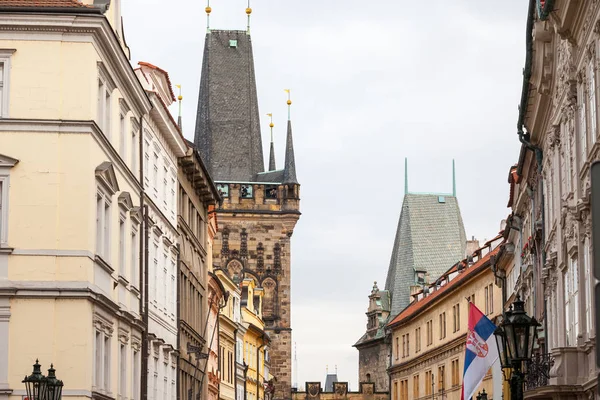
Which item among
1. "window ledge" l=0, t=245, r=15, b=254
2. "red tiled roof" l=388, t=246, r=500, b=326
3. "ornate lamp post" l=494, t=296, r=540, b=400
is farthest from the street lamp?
"red tiled roof" l=388, t=246, r=500, b=326

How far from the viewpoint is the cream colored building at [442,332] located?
7162cm

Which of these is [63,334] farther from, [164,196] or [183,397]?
[183,397]

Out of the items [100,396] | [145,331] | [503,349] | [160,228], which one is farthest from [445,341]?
[503,349]

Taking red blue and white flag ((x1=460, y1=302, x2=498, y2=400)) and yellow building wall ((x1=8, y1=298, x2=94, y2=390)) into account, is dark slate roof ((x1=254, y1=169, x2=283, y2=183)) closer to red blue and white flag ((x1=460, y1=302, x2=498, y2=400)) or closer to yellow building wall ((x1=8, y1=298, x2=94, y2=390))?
yellow building wall ((x1=8, y1=298, x2=94, y2=390))

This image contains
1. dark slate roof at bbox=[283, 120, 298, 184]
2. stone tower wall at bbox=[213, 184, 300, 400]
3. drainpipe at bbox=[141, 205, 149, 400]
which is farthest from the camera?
dark slate roof at bbox=[283, 120, 298, 184]

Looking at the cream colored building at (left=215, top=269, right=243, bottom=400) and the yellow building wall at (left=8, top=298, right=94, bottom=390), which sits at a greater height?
the cream colored building at (left=215, top=269, right=243, bottom=400)

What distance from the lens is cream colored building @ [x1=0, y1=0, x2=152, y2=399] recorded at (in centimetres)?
2962

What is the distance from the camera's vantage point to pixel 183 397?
49312 mm

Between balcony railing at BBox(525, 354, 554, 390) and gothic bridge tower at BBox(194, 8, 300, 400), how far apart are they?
8669 centimetres

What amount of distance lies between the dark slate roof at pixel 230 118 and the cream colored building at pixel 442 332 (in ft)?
81.4

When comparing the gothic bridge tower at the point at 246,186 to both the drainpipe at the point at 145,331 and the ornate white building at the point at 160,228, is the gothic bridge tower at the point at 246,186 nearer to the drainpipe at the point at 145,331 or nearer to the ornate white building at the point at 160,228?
the ornate white building at the point at 160,228

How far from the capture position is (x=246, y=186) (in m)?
122

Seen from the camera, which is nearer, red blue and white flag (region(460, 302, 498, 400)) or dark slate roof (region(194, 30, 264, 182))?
red blue and white flag (region(460, 302, 498, 400))

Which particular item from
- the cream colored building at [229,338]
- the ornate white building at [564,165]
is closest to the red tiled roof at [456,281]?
the cream colored building at [229,338]
